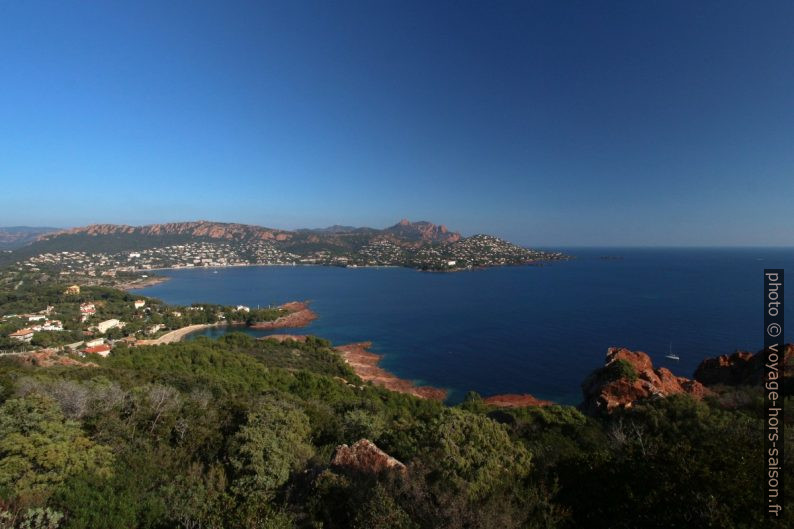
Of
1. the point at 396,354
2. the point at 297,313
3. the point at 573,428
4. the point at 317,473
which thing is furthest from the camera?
the point at 297,313

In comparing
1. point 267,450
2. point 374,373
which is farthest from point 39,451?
point 374,373

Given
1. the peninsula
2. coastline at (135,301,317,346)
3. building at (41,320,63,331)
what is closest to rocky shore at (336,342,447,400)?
coastline at (135,301,317,346)

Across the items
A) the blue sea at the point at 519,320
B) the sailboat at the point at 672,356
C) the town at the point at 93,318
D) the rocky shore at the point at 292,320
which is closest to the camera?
the blue sea at the point at 519,320

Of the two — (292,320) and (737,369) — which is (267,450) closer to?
(737,369)

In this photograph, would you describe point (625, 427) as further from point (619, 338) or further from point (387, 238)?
point (387, 238)

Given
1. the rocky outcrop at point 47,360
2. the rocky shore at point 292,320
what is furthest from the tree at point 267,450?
the rocky shore at point 292,320

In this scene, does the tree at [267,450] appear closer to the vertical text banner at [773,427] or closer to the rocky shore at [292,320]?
the vertical text banner at [773,427]

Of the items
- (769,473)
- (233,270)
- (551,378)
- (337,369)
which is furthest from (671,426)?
(233,270)
